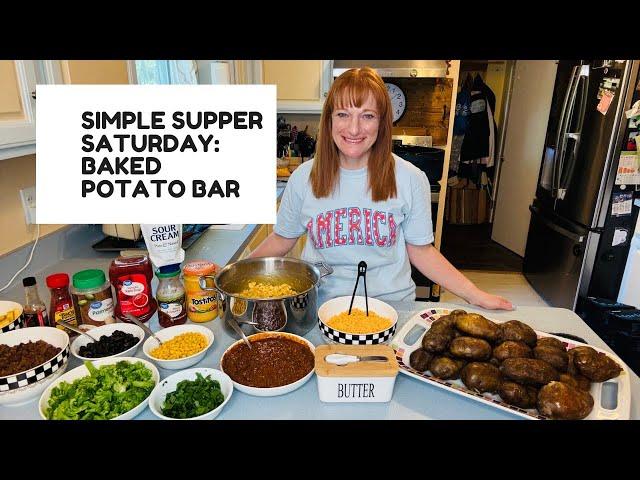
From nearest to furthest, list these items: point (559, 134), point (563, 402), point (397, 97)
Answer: point (563, 402)
point (559, 134)
point (397, 97)

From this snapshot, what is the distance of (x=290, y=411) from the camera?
0.85 m

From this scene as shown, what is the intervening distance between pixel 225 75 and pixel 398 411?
7.33 feet

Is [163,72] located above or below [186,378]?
above

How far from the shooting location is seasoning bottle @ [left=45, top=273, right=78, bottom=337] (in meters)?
1.05

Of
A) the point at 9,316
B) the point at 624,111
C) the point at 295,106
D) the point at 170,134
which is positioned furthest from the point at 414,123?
the point at 9,316

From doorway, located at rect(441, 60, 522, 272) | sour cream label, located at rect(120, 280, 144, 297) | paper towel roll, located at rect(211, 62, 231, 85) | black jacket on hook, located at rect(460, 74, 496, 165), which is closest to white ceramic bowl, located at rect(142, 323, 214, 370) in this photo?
sour cream label, located at rect(120, 280, 144, 297)

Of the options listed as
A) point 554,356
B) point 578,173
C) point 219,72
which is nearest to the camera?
point 554,356

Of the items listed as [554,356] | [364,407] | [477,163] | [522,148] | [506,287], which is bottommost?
[506,287]

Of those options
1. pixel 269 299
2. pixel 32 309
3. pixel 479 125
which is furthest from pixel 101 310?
pixel 479 125

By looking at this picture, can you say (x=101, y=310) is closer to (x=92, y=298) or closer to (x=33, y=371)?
(x=92, y=298)

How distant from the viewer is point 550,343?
0.93m

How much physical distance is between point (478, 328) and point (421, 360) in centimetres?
15
